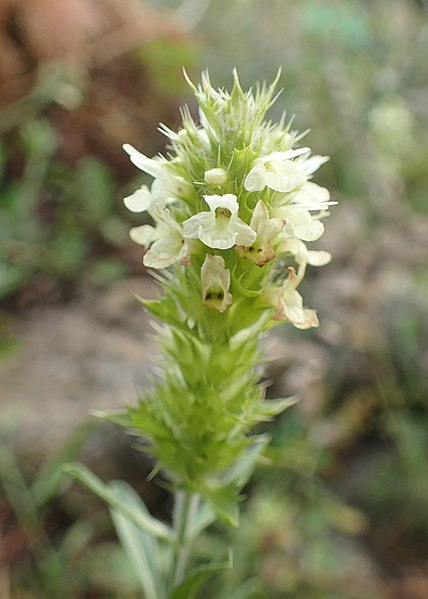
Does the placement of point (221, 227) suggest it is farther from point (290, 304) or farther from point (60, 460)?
point (60, 460)

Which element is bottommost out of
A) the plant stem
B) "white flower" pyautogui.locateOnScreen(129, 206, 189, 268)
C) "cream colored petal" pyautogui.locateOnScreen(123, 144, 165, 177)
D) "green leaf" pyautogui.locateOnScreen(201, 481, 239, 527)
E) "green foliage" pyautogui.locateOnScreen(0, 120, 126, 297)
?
the plant stem

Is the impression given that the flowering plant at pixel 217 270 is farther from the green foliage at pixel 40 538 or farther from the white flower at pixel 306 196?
the green foliage at pixel 40 538

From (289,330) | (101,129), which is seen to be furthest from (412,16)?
(289,330)

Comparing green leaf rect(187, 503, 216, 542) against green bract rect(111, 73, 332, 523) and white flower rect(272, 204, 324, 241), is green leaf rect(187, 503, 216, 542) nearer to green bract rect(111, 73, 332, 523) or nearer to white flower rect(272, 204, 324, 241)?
green bract rect(111, 73, 332, 523)

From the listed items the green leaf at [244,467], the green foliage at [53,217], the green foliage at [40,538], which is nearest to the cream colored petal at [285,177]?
the green leaf at [244,467]

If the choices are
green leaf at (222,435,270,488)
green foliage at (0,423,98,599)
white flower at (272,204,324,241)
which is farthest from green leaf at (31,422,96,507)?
white flower at (272,204,324,241)

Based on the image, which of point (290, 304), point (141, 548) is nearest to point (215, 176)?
point (290, 304)
